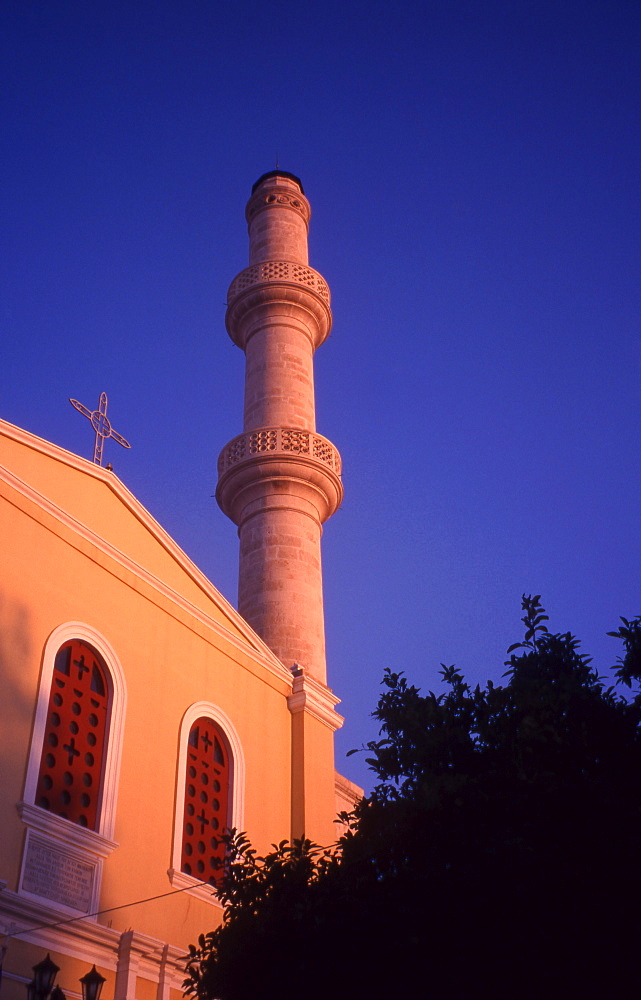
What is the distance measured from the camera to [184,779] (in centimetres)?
1120

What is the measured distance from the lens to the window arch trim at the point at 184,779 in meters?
10.6

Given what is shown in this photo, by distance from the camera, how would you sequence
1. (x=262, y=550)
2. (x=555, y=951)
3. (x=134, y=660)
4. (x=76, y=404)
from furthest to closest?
1. (x=262, y=550)
2. (x=76, y=404)
3. (x=134, y=660)
4. (x=555, y=951)

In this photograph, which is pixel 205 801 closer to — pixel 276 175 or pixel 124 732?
pixel 124 732

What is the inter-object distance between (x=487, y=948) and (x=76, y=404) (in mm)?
8796

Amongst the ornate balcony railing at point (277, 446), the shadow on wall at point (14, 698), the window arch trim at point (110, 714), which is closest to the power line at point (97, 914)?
the shadow on wall at point (14, 698)

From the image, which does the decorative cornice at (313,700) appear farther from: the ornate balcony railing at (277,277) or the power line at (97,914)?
the ornate balcony railing at (277,277)

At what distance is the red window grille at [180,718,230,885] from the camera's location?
1103 cm

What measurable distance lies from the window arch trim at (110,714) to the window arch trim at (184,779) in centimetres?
98

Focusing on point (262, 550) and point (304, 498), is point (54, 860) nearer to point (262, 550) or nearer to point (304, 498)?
point (262, 550)

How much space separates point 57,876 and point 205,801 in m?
2.59

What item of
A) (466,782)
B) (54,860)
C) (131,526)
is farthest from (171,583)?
(466,782)

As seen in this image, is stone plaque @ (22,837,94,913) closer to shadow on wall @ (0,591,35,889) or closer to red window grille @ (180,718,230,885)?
shadow on wall @ (0,591,35,889)

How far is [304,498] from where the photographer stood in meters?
17.1

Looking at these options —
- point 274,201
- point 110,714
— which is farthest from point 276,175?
point 110,714
